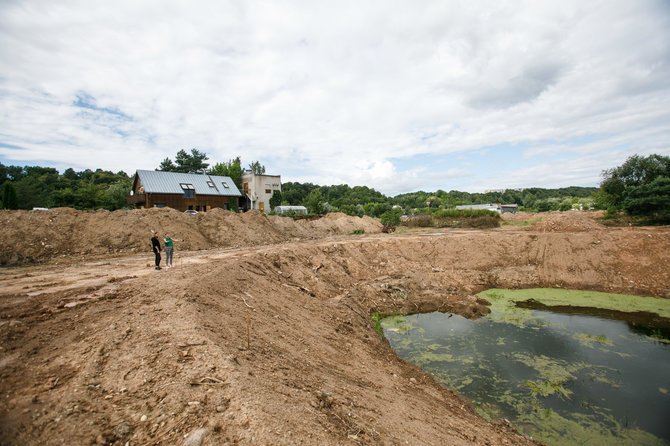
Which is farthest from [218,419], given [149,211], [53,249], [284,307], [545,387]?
[149,211]

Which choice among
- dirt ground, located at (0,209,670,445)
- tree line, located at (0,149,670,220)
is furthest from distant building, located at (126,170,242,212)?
dirt ground, located at (0,209,670,445)

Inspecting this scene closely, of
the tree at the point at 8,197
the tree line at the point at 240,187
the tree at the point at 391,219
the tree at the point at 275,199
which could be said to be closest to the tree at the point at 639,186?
the tree line at the point at 240,187

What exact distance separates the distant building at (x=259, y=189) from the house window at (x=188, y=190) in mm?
11131

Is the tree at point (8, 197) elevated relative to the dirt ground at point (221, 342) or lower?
elevated

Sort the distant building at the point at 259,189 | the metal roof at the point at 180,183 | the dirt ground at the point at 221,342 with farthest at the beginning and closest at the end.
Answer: the distant building at the point at 259,189 → the metal roof at the point at 180,183 → the dirt ground at the point at 221,342

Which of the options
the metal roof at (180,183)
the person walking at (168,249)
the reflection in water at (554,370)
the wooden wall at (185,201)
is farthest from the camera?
the metal roof at (180,183)

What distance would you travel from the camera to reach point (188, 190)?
36.4 m

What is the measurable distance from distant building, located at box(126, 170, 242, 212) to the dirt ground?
1665cm

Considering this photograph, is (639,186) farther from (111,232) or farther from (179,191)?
(179,191)

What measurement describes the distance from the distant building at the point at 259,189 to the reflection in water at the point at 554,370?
38.0 m

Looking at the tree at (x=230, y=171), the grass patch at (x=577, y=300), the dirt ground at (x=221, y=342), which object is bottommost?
the grass patch at (x=577, y=300)

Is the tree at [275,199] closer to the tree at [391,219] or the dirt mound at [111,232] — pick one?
the tree at [391,219]

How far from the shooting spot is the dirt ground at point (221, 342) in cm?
400

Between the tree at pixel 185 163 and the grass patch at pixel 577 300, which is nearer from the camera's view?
the grass patch at pixel 577 300
